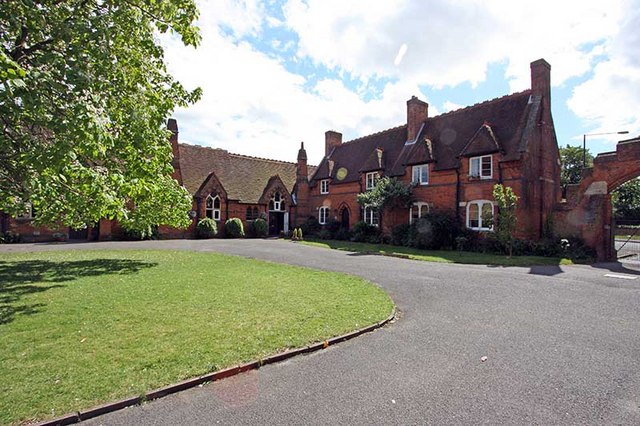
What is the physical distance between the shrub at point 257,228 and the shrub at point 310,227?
381 centimetres

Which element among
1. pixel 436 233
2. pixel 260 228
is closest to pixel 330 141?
pixel 260 228

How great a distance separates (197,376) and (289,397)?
50.9 inches

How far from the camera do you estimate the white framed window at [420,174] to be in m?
26.5

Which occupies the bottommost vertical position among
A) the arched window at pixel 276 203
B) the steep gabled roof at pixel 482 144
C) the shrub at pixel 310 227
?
the shrub at pixel 310 227

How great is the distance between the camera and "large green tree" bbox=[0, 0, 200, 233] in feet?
20.8

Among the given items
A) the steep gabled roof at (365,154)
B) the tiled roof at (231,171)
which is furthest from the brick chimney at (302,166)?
the tiled roof at (231,171)

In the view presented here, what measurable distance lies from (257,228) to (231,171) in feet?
23.8

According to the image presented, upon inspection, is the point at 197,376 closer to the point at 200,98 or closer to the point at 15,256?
the point at 200,98

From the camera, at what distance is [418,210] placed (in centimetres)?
2694

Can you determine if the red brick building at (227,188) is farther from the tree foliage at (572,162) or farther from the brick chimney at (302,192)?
the tree foliage at (572,162)

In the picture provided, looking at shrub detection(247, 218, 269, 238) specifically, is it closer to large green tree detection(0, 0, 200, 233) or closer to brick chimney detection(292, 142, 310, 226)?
brick chimney detection(292, 142, 310, 226)

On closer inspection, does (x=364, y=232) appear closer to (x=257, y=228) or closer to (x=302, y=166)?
(x=257, y=228)

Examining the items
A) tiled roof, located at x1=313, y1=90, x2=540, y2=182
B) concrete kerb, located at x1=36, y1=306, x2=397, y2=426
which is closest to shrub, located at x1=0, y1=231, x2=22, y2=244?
tiled roof, located at x1=313, y1=90, x2=540, y2=182

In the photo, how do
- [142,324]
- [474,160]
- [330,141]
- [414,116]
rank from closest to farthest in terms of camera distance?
[142,324] → [474,160] → [414,116] → [330,141]
